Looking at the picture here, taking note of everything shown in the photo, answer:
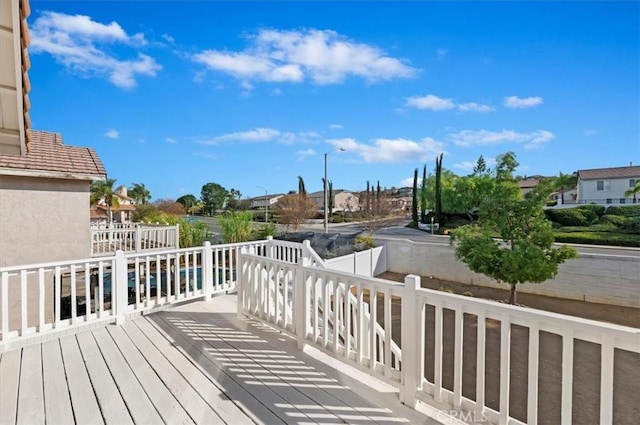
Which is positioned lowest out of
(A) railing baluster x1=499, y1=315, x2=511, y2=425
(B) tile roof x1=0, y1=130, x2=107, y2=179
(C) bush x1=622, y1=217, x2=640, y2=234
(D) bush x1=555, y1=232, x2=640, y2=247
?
(D) bush x1=555, y1=232, x2=640, y2=247

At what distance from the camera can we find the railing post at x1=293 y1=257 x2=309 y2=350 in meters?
3.01

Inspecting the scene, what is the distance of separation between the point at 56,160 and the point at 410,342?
819 cm

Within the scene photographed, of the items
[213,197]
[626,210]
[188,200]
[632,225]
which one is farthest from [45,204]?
[188,200]

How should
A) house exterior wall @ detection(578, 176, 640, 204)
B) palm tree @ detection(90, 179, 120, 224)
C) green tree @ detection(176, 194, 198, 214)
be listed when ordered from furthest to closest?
green tree @ detection(176, 194, 198, 214) → house exterior wall @ detection(578, 176, 640, 204) → palm tree @ detection(90, 179, 120, 224)

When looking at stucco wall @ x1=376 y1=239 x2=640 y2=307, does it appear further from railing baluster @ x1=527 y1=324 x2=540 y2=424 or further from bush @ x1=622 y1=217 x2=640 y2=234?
bush @ x1=622 y1=217 x2=640 y2=234

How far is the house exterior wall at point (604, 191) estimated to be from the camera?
98.6ft

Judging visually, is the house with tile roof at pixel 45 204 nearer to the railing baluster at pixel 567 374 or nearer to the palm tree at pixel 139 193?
the railing baluster at pixel 567 374

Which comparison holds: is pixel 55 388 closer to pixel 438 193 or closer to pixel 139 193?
pixel 438 193

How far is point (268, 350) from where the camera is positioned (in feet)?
10.2

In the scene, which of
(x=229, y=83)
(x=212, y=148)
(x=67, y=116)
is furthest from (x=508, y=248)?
(x=212, y=148)

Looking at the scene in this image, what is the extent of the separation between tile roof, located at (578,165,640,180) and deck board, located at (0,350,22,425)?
40.9 m

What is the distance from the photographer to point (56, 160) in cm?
705

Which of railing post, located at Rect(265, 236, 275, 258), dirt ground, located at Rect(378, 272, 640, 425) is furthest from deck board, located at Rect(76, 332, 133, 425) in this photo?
dirt ground, located at Rect(378, 272, 640, 425)

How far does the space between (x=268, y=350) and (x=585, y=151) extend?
16495 mm
